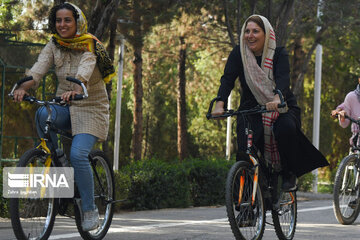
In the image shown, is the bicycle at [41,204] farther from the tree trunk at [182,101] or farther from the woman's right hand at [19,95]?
the tree trunk at [182,101]

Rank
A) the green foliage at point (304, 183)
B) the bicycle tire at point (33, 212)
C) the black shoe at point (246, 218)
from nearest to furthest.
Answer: the bicycle tire at point (33, 212) < the black shoe at point (246, 218) < the green foliage at point (304, 183)

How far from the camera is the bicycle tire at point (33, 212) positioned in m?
5.16

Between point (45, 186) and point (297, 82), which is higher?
point (297, 82)

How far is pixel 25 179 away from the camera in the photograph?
5387 mm

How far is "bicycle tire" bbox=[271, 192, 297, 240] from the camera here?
21.1ft

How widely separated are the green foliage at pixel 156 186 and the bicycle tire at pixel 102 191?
4.14 meters

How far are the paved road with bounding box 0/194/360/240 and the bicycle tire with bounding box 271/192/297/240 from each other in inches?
15.6

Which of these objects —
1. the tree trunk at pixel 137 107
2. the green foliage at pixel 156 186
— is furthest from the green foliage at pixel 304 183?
the tree trunk at pixel 137 107

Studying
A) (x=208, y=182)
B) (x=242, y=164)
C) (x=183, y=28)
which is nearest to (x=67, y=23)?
(x=242, y=164)

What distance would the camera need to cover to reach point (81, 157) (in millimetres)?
5805

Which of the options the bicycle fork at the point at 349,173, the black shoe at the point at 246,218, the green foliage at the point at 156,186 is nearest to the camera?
the black shoe at the point at 246,218

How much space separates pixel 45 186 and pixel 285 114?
211 centimetres

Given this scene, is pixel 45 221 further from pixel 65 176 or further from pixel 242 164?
pixel 242 164

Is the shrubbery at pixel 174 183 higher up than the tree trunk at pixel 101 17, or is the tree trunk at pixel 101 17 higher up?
the tree trunk at pixel 101 17
